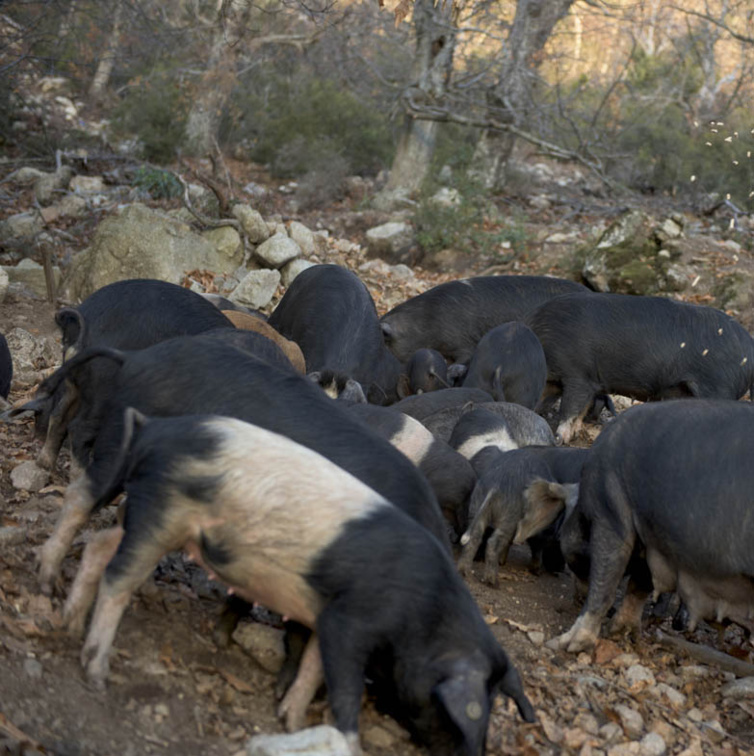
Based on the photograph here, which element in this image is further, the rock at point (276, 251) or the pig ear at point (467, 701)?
the rock at point (276, 251)

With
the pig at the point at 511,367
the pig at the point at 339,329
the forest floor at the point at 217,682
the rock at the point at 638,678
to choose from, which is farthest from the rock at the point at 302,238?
the rock at the point at 638,678

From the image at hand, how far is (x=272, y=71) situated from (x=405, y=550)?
1764cm

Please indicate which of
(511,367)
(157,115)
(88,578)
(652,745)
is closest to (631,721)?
(652,745)

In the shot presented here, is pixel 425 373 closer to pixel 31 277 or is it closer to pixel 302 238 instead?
pixel 302 238

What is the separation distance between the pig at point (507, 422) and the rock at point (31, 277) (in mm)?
4541

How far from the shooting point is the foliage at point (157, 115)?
54.1 ft

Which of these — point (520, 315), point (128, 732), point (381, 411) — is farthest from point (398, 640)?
point (520, 315)

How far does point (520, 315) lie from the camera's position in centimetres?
895

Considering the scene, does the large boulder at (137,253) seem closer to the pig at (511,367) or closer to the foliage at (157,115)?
the pig at (511,367)

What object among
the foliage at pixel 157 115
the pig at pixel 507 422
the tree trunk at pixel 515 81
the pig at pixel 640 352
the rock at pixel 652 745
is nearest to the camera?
the rock at pixel 652 745

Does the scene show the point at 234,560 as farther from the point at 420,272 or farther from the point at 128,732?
the point at 420,272

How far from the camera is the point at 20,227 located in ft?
35.3

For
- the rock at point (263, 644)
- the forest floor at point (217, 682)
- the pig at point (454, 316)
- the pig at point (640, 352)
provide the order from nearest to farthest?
the forest floor at point (217, 682), the rock at point (263, 644), the pig at point (640, 352), the pig at point (454, 316)

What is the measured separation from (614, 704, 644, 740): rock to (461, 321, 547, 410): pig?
367 centimetres
